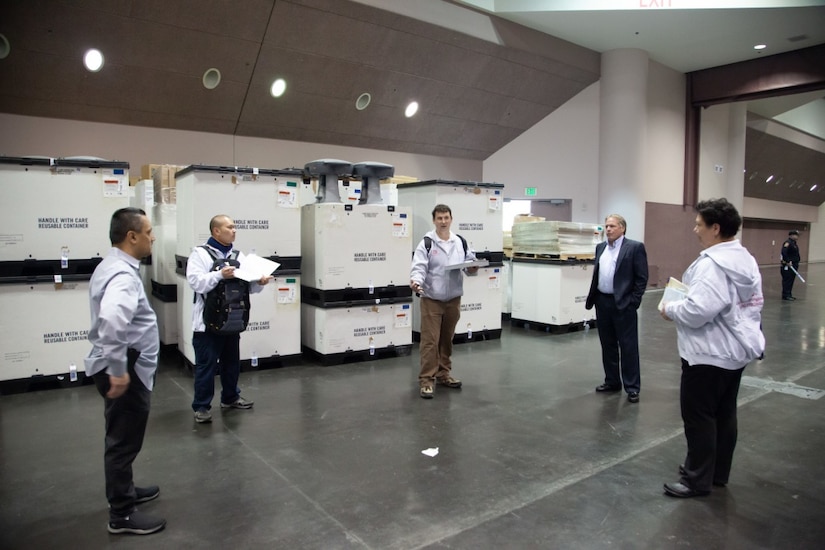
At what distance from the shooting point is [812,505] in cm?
313

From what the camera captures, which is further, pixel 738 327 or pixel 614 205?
pixel 614 205

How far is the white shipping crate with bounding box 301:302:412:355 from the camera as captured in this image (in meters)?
6.32

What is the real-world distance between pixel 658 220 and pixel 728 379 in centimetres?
1269

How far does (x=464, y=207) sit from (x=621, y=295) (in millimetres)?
3032

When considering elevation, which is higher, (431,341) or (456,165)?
(456,165)

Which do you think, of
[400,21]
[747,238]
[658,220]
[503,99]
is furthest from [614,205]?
[747,238]

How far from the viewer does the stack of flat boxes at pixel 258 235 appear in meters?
5.62

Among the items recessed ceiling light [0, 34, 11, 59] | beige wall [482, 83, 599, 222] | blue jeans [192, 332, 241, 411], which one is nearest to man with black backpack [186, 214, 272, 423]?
blue jeans [192, 332, 241, 411]

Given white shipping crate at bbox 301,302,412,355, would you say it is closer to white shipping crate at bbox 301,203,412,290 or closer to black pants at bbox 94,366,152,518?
white shipping crate at bbox 301,203,412,290

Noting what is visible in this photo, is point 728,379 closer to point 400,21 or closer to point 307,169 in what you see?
point 307,169

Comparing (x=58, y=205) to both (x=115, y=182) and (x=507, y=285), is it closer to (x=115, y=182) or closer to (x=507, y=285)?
(x=115, y=182)

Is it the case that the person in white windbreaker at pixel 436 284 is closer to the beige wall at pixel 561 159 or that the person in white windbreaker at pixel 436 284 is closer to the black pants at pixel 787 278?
the beige wall at pixel 561 159

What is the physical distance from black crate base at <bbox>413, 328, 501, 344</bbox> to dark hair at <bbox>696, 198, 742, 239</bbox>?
4.80 m

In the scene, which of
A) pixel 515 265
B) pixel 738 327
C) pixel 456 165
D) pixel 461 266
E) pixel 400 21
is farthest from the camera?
pixel 456 165
